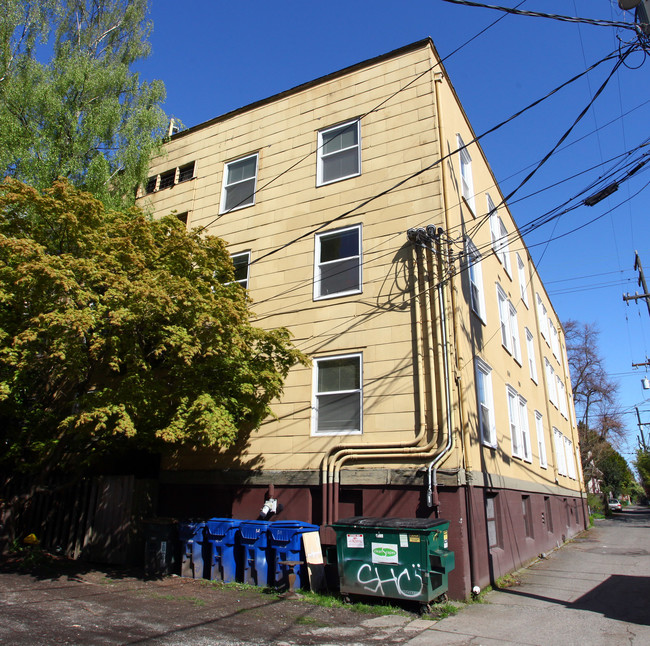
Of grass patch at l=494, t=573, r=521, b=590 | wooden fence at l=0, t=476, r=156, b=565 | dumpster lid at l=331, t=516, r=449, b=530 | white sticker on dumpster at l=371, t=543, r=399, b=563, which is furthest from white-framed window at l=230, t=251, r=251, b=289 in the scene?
grass patch at l=494, t=573, r=521, b=590

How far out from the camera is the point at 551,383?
2189 centimetres

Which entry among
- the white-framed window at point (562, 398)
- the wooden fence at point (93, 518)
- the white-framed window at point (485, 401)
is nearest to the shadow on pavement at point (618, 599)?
the white-framed window at point (485, 401)

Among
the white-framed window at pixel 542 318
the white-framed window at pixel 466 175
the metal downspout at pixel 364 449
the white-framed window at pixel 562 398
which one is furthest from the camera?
the white-framed window at pixel 562 398

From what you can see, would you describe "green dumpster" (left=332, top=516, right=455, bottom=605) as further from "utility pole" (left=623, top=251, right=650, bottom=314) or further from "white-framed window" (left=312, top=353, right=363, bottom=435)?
"utility pole" (left=623, top=251, right=650, bottom=314)

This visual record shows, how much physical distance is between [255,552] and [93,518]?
169 inches

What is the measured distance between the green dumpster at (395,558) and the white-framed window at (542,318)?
15.5 metres

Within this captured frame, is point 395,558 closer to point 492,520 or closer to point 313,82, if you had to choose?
point 492,520

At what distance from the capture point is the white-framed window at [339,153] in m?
12.0

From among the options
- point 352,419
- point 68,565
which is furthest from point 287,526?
point 68,565

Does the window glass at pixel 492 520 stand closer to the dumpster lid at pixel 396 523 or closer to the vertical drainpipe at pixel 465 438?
the vertical drainpipe at pixel 465 438

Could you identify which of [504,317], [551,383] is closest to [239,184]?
[504,317]

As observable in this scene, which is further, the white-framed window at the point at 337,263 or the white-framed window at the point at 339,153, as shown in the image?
the white-framed window at the point at 339,153

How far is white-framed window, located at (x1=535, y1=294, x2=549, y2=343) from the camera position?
2105 cm

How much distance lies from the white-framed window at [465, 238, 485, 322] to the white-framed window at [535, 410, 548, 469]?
6.48 meters
